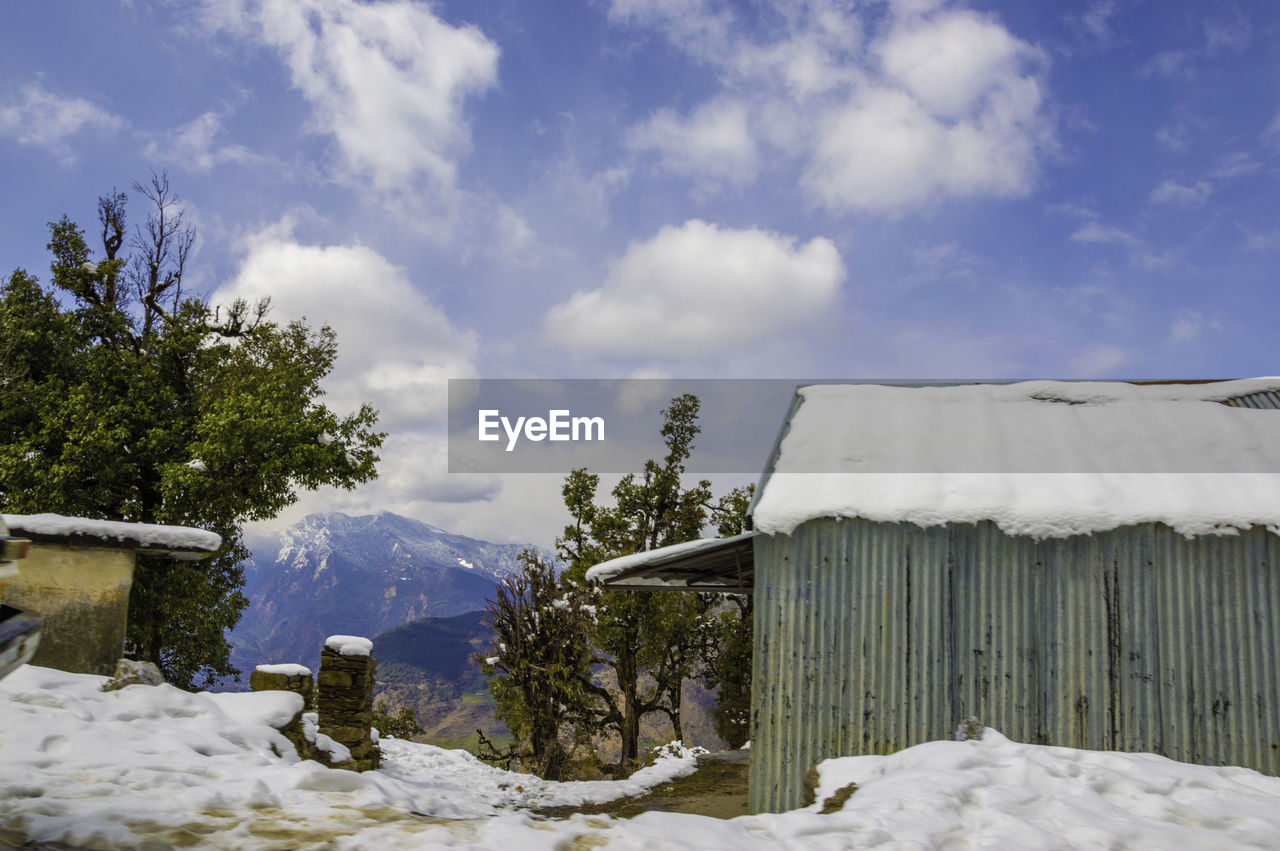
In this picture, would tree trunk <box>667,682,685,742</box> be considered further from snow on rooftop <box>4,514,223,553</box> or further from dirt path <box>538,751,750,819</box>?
snow on rooftop <box>4,514,223,553</box>

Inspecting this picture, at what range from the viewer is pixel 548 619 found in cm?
1802

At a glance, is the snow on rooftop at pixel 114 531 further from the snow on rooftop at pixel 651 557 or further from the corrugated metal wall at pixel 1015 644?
the corrugated metal wall at pixel 1015 644

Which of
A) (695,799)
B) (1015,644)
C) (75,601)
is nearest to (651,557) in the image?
(1015,644)

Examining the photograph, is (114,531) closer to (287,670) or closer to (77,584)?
(77,584)

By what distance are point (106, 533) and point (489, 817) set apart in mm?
5522

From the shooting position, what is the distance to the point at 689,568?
8.95 metres

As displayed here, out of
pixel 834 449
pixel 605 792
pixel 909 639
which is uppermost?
pixel 834 449

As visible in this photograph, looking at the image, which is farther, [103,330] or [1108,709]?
[103,330]

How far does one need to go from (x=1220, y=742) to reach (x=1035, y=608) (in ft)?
5.95

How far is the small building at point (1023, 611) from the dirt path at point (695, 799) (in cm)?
362

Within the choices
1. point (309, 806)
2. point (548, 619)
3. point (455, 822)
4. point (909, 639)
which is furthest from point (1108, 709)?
point (548, 619)

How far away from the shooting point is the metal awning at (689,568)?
7.50 m

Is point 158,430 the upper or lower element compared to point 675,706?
upper

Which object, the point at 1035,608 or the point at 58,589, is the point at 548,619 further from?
the point at 1035,608
